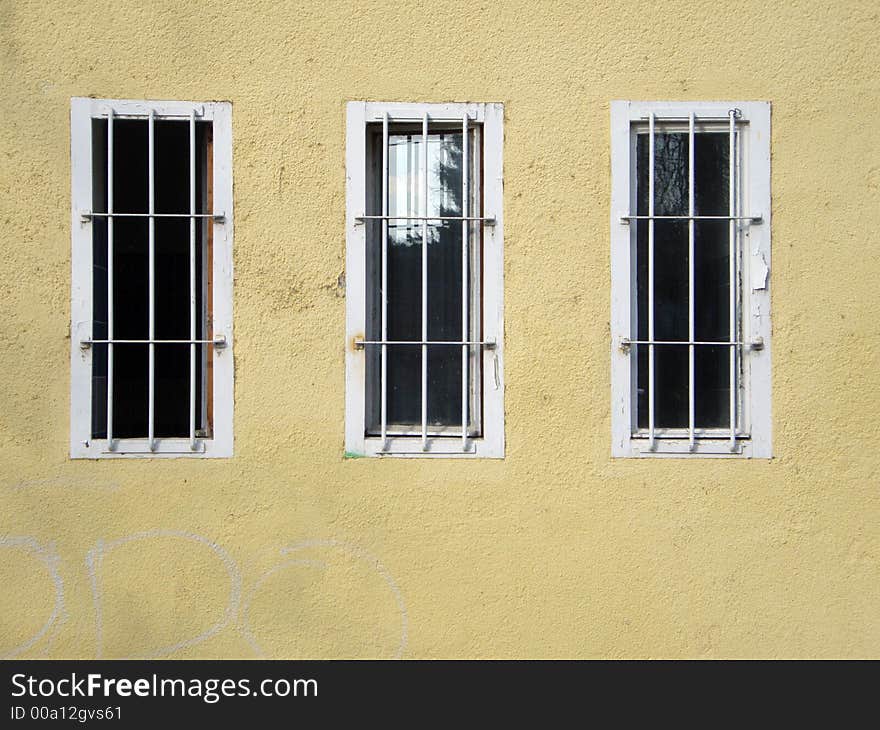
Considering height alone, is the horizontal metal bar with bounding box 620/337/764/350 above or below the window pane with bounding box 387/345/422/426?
above

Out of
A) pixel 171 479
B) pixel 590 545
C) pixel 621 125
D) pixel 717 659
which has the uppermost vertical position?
pixel 621 125

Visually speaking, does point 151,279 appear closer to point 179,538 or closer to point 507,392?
point 179,538

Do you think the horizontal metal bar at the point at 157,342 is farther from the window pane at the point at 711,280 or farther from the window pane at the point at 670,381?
the window pane at the point at 711,280

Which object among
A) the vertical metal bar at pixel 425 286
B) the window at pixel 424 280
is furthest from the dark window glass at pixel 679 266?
the vertical metal bar at pixel 425 286

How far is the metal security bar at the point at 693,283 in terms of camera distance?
3.52m

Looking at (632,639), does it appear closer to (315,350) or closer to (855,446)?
(855,446)

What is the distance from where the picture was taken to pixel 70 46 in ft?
11.5

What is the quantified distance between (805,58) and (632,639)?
7.72 ft

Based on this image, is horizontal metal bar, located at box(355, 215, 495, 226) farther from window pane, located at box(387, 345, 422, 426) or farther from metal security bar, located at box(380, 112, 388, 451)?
window pane, located at box(387, 345, 422, 426)

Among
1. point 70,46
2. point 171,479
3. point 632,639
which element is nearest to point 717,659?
point 632,639

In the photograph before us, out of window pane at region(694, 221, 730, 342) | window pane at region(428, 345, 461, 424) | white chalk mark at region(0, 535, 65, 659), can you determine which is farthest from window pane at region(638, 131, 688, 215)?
white chalk mark at region(0, 535, 65, 659)

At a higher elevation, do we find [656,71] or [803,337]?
[656,71]

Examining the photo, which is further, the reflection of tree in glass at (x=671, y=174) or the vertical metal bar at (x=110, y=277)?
the reflection of tree in glass at (x=671, y=174)

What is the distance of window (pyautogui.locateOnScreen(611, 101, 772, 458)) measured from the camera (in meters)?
3.53
